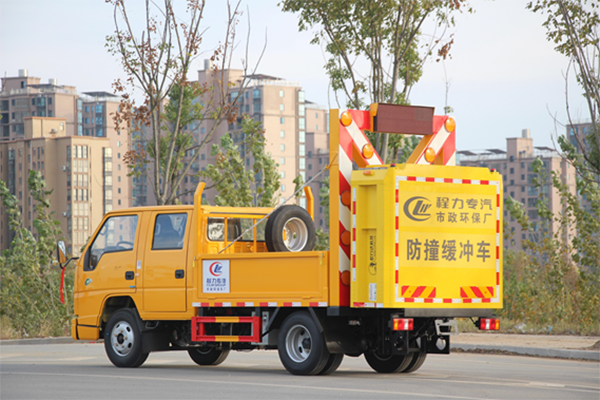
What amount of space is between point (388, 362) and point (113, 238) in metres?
4.57

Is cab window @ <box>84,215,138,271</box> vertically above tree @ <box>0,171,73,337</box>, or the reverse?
cab window @ <box>84,215,138,271</box>

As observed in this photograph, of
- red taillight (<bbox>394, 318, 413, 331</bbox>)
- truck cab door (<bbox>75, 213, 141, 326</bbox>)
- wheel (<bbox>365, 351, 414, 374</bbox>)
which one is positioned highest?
truck cab door (<bbox>75, 213, 141, 326</bbox>)

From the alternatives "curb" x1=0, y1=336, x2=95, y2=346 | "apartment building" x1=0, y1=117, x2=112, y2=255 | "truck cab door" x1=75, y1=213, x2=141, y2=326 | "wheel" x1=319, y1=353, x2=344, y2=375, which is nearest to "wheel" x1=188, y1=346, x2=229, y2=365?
"truck cab door" x1=75, y1=213, x2=141, y2=326

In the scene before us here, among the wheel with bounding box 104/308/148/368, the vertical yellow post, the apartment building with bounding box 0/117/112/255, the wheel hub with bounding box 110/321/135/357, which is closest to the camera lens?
the vertical yellow post

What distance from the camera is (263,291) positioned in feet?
37.9

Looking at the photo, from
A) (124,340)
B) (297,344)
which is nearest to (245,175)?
(124,340)

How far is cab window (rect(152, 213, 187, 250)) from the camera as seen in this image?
496 inches

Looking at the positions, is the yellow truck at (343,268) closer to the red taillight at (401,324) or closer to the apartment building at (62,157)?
the red taillight at (401,324)

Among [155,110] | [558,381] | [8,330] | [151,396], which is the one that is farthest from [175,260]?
[8,330]

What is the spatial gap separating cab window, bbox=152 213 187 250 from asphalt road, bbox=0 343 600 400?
1.78 metres

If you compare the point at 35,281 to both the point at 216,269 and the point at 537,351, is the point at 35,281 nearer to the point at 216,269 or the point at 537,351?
the point at 216,269

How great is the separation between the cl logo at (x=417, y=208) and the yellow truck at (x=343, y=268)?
0.02m

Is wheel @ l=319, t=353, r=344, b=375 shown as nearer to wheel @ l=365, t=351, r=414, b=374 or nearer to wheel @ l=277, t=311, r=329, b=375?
wheel @ l=277, t=311, r=329, b=375

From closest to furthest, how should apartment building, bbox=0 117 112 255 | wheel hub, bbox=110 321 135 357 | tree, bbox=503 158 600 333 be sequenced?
wheel hub, bbox=110 321 135 357 < tree, bbox=503 158 600 333 < apartment building, bbox=0 117 112 255
